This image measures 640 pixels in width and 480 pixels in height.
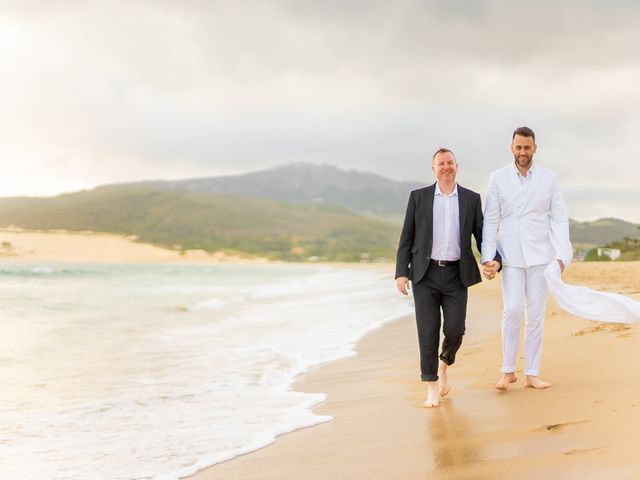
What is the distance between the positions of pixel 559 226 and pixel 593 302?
635 mm

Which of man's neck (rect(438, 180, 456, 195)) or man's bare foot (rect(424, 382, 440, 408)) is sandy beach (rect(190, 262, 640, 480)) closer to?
man's bare foot (rect(424, 382, 440, 408))

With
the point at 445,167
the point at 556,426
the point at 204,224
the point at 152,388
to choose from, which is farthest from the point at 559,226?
the point at 204,224

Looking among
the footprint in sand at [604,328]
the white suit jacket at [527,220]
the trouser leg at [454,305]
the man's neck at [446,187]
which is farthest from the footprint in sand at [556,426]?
the footprint in sand at [604,328]

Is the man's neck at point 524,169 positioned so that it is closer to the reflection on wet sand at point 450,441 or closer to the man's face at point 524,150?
the man's face at point 524,150

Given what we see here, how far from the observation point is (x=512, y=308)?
5.11 m

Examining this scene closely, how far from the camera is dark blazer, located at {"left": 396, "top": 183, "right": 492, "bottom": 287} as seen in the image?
478 centimetres

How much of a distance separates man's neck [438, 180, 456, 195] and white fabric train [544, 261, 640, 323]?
0.96m

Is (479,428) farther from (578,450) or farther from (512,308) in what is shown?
(512,308)

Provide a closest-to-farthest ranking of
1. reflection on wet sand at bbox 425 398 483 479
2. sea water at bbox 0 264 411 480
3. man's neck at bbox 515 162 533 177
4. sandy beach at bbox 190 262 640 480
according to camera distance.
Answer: sandy beach at bbox 190 262 640 480, reflection on wet sand at bbox 425 398 483 479, sea water at bbox 0 264 411 480, man's neck at bbox 515 162 533 177

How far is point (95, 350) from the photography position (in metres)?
9.84

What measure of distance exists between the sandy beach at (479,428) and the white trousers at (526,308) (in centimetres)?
23

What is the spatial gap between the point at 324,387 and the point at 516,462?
3.34 m

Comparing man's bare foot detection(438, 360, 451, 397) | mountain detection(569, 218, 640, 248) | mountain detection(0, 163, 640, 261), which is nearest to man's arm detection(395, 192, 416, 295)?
man's bare foot detection(438, 360, 451, 397)

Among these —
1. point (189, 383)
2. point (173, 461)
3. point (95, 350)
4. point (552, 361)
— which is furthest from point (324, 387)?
point (95, 350)
